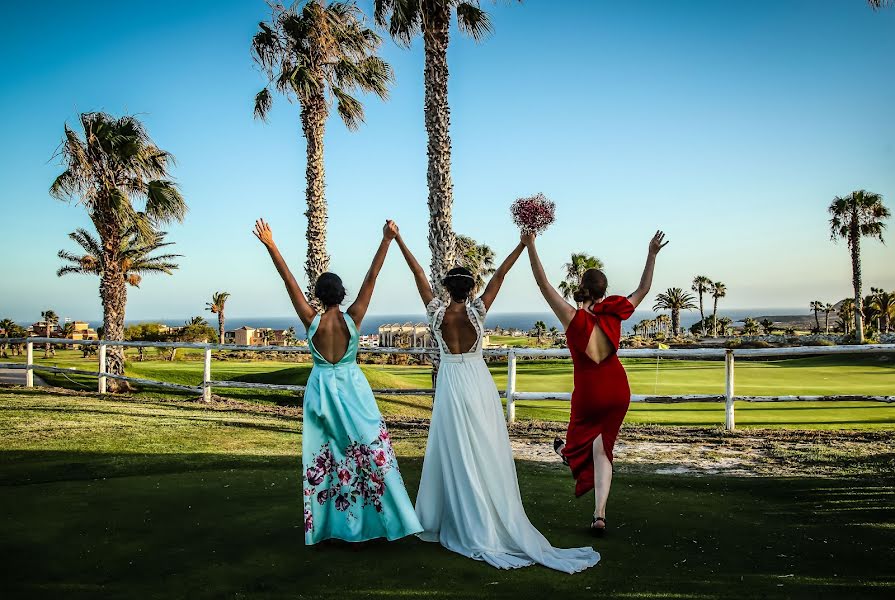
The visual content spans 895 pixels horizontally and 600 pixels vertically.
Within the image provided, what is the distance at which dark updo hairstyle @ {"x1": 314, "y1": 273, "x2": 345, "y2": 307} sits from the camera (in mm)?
4777

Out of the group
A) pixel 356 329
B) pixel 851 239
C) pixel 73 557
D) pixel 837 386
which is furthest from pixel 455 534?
pixel 851 239

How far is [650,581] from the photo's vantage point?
3979mm

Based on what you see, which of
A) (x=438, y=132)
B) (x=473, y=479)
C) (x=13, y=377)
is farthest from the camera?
(x=13, y=377)

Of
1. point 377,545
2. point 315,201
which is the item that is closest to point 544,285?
point 377,545

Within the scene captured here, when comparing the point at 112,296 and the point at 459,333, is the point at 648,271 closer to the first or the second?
the point at 459,333

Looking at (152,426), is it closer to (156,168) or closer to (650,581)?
(650,581)

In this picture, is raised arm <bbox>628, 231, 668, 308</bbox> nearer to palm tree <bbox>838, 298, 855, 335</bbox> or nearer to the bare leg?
the bare leg

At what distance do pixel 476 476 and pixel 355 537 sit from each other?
98 centimetres

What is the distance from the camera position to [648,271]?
5.49 meters

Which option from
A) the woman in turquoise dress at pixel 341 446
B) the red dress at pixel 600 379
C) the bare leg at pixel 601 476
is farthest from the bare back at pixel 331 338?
the bare leg at pixel 601 476

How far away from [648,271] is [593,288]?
0.55 metres

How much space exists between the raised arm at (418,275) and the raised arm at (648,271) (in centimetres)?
173

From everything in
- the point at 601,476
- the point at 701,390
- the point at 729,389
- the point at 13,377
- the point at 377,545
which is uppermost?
the point at 729,389

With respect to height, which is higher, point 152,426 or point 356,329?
point 356,329
